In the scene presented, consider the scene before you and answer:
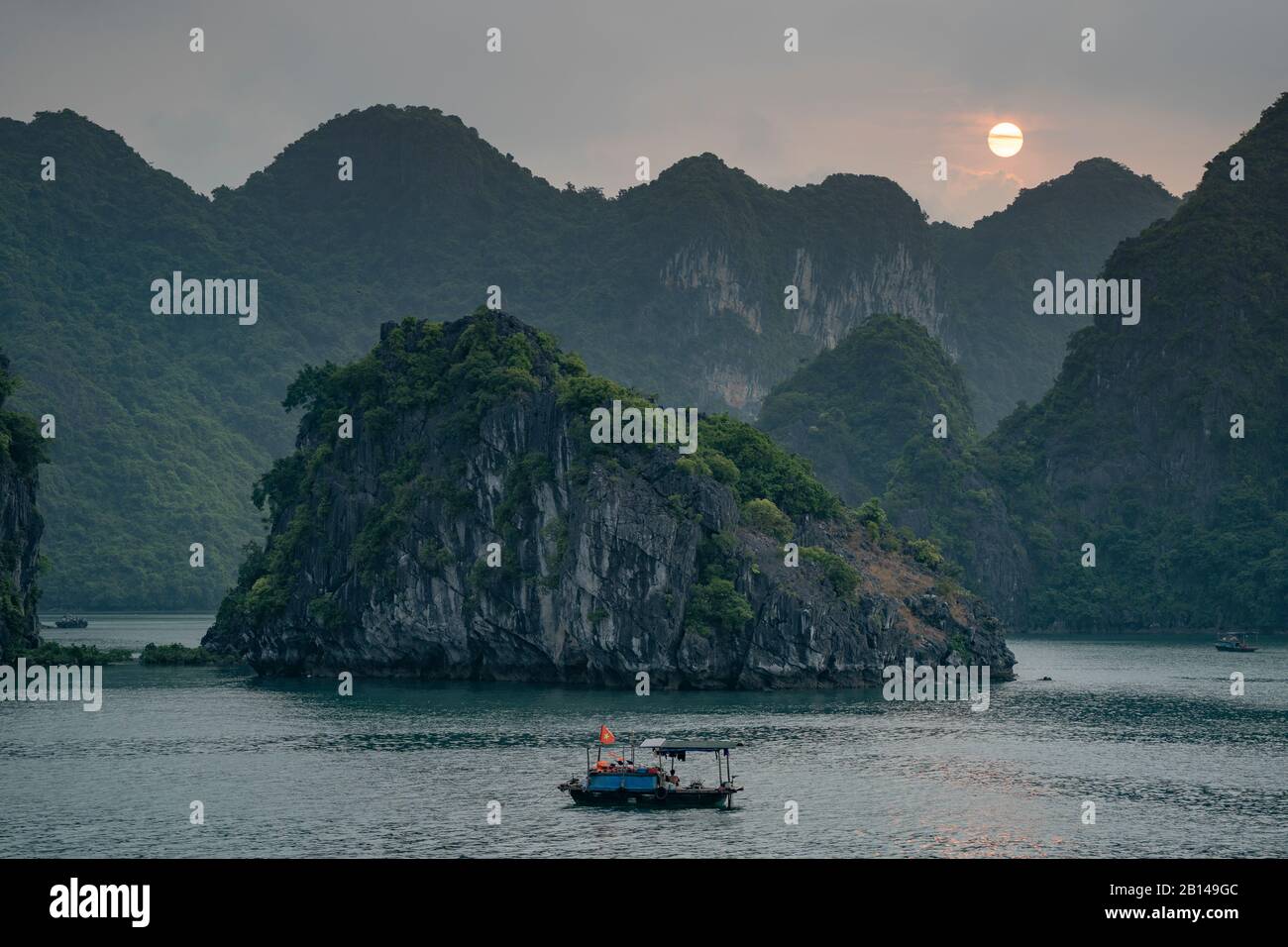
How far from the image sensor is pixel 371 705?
93.4 m

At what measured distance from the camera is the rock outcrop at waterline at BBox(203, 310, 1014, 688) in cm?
10456

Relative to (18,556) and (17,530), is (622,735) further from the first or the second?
(17,530)

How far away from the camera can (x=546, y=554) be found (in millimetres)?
108812

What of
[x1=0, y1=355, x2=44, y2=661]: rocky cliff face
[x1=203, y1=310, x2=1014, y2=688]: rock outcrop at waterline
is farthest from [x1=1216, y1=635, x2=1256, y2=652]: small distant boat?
[x1=0, y1=355, x2=44, y2=661]: rocky cliff face

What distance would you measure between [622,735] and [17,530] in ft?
192

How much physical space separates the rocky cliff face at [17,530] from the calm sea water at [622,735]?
960 centimetres

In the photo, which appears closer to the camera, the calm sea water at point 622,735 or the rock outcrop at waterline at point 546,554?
the calm sea water at point 622,735

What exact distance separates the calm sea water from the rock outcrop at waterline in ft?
15.5

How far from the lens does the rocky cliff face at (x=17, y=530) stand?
108 meters
